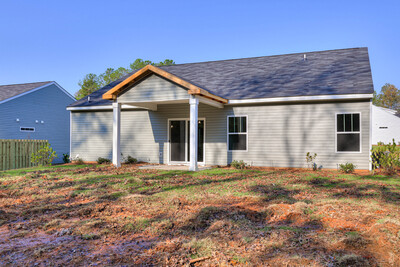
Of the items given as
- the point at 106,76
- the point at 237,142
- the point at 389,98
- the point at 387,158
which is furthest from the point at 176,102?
the point at 389,98

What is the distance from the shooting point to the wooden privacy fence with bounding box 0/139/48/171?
1413 centimetres

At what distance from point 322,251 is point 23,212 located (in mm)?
5259

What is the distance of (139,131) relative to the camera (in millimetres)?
14344

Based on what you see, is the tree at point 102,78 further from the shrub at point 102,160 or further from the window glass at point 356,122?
the window glass at point 356,122

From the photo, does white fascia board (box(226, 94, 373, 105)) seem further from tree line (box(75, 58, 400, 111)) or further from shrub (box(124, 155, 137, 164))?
tree line (box(75, 58, 400, 111))

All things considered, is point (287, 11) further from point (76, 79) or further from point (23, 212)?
point (76, 79)

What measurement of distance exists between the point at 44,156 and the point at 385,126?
34987 millimetres

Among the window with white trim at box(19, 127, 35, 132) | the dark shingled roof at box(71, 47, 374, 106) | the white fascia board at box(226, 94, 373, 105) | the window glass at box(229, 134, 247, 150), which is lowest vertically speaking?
the window glass at box(229, 134, 247, 150)

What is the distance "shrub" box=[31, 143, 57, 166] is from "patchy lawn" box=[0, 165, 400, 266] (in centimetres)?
608

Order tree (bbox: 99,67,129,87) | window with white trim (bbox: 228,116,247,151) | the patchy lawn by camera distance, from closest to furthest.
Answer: the patchy lawn
window with white trim (bbox: 228,116,247,151)
tree (bbox: 99,67,129,87)

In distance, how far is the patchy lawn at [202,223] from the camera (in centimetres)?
335

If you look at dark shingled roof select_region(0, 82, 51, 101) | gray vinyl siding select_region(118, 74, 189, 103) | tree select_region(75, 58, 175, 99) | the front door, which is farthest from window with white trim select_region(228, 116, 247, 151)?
tree select_region(75, 58, 175, 99)

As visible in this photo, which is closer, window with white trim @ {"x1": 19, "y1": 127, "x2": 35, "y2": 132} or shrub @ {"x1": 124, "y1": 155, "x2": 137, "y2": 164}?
shrub @ {"x1": 124, "y1": 155, "x2": 137, "y2": 164}

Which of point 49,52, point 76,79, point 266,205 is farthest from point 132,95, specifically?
point 76,79
